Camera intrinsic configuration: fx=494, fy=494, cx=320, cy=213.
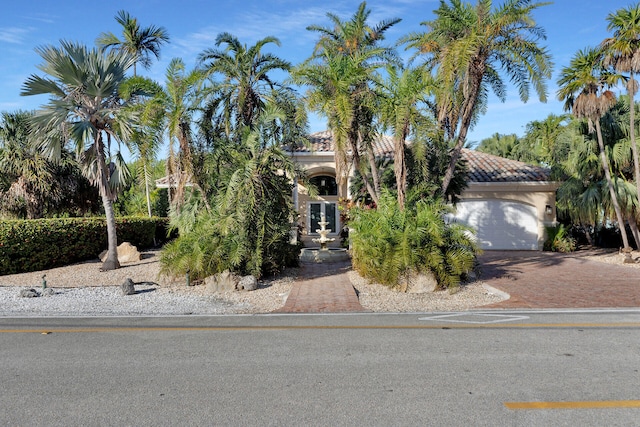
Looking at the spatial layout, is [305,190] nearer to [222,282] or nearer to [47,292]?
[222,282]

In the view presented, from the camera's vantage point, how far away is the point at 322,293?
1087 cm

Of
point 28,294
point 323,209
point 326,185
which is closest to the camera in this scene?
point 28,294

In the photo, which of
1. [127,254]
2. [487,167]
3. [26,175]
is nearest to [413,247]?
[127,254]

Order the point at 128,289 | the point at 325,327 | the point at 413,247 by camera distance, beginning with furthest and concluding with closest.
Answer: the point at 413,247 → the point at 128,289 → the point at 325,327

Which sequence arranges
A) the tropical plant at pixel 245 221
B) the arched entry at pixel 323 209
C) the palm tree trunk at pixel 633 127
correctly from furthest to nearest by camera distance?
1. the arched entry at pixel 323 209
2. the palm tree trunk at pixel 633 127
3. the tropical plant at pixel 245 221

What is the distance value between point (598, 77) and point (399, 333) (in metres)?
13.2

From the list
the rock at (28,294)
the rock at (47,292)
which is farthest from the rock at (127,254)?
the rock at (28,294)

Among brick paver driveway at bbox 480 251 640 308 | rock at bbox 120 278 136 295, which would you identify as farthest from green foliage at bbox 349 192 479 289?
rock at bbox 120 278 136 295

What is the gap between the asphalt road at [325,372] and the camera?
4141 mm

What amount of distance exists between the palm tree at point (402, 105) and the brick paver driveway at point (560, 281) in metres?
3.51

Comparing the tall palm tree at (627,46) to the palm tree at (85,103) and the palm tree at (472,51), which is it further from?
the palm tree at (85,103)

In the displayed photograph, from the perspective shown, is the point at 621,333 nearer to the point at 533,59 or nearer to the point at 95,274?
the point at 533,59

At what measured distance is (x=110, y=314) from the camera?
30.0 ft

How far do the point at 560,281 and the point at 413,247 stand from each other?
4.11 metres
